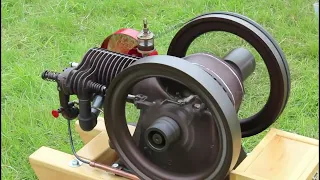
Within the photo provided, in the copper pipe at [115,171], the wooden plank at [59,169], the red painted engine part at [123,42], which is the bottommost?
the wooden plank at [59,169]

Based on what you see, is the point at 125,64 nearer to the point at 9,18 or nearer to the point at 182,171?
the point at 182,171

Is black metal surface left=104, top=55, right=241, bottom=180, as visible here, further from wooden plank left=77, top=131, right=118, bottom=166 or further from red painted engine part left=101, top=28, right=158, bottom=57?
red painted engine part left=101, top=28, right=158, bottom=57

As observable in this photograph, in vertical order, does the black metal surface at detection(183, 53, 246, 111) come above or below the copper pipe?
above

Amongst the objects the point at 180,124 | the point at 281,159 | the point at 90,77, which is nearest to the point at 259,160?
the point at 281,159

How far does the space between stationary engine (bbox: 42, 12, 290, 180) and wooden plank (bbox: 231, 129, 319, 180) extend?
0.08 meters

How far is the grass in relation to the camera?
7.01 feet

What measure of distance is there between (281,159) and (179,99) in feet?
1.02

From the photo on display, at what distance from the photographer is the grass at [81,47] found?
2137 mm

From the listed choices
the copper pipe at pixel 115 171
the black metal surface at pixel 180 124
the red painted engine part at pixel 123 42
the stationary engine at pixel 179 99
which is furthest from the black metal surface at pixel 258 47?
the copper pipe at pixel 115 171

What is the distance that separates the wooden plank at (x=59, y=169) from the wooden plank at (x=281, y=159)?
373mm

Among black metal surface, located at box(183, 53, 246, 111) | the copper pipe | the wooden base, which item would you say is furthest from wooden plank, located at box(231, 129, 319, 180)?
the copper pipe

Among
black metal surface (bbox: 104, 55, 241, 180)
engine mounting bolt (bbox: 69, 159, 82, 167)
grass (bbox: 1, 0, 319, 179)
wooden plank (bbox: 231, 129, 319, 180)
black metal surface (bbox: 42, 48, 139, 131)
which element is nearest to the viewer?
black metal surface (bbox: 104, 55, 241, 180)

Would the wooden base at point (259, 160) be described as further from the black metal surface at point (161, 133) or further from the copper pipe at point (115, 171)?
the black metal surface at point (161, 133)

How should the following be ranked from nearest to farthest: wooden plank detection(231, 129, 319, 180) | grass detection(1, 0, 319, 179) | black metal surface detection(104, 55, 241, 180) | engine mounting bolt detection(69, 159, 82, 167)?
black metal surface detection(104, 55, 241, 180), wooden plank detection(231, 129, 319, 180), engine mounting bolt detection(69, 159, 82, 167), grass detection(1, 0, 319, 179)
